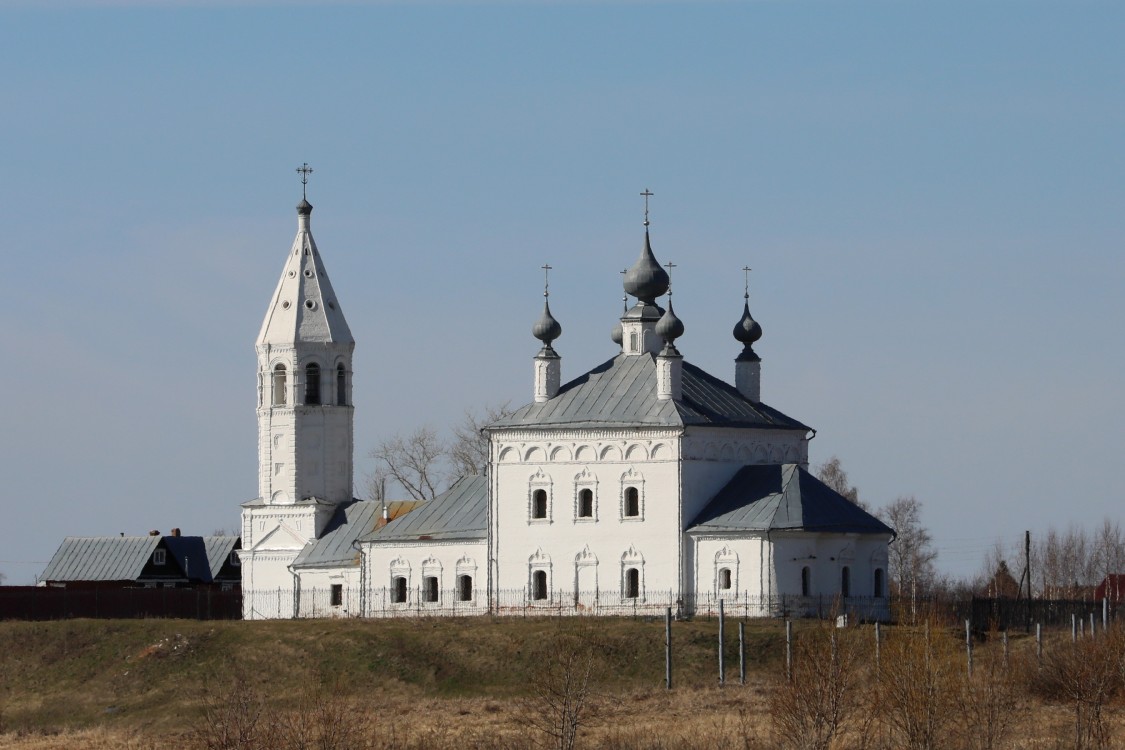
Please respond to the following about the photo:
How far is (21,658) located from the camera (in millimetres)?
47219

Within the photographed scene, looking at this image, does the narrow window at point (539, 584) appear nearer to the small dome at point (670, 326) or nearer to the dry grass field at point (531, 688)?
the dry grass field at point (531, 688)

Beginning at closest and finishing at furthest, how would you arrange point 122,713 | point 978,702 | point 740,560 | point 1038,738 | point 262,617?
point 978,702 < point 1038,738 < point 122,713 < point 740,560 < point 262,617

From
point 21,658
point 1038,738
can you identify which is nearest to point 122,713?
point 21,658

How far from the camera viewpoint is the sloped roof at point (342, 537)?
54156 mm

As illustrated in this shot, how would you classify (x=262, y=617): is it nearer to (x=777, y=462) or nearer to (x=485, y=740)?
(x=777, y=462)

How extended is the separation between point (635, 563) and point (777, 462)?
446 centimetres

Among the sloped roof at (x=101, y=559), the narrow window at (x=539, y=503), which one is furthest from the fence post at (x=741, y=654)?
the sloped roof at (x=101, y=559)

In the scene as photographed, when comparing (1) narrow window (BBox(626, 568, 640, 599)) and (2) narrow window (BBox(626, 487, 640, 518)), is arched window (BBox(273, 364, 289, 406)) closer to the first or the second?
(2) narrow window (BBox(626, 487, 640, 518))

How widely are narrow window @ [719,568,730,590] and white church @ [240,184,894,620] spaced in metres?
0.03

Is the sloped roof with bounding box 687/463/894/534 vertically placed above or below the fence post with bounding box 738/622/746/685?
above

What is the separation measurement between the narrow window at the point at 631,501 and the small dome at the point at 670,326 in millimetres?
3642

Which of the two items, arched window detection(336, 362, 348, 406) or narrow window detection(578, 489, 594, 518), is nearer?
narrow window detection(578, 489, 594, 518)

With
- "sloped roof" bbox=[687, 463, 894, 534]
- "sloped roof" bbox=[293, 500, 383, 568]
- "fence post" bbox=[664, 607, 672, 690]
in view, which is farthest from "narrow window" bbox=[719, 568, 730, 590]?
"sloped roof" bbox=[293, 500, 383, 568]

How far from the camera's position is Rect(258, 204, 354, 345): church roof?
5641 centimetres
